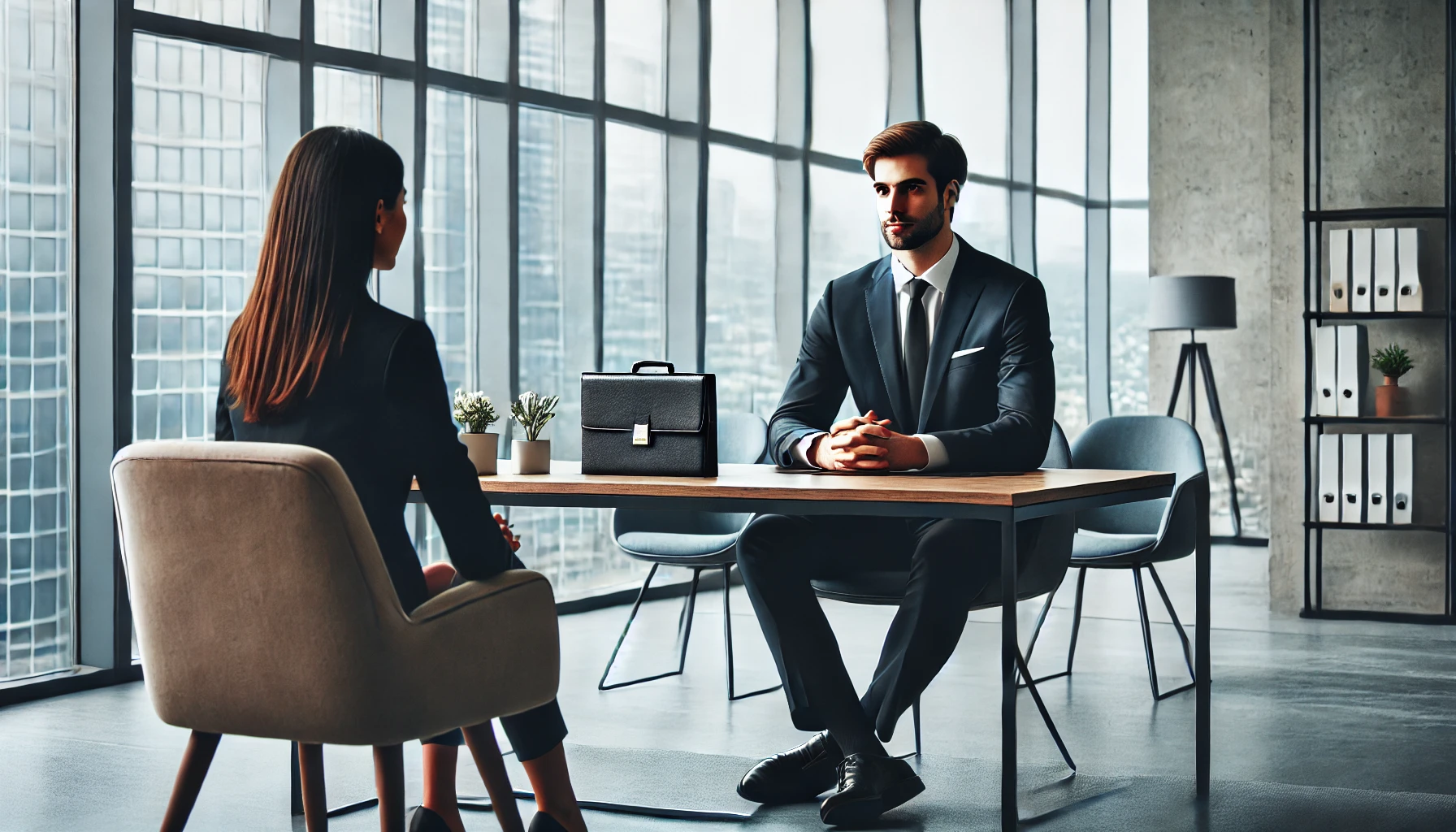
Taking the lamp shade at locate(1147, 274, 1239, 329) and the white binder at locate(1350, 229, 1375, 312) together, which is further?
the lamp shade at locate(1147, 274, 1239, 329)

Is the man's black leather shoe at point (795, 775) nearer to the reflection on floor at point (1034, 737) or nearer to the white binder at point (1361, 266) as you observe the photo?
the reflection on floor at point (1034, 737)

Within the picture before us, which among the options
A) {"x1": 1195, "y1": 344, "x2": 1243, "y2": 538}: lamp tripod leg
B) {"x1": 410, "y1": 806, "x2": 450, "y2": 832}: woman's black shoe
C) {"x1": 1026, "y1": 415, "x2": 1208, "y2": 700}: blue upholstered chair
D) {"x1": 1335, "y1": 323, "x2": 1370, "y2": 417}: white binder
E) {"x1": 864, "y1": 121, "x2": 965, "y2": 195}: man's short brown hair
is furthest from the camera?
{"x1": 1195, "y1": 344, "x2": 1243, "y2": 538}: lamp tripod leg

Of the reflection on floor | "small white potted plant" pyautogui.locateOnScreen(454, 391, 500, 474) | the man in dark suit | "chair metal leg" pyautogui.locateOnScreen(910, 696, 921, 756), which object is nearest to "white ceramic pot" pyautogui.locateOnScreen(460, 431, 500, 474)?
"small white potted plant" pyautogui.locateOnScreen(454, 391, 500, 474)

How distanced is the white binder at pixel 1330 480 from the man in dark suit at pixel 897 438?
10.5 ft

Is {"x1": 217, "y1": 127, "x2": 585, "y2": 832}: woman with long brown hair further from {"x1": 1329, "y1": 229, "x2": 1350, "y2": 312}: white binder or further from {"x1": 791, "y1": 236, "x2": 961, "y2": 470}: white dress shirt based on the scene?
{"x1": 1329, "y1": 229, "x2": 1350, "y2": 312}: white binder

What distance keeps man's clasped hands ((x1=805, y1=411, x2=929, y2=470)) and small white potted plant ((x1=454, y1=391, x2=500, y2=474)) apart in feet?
2.49

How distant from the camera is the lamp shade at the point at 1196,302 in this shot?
27.2 feet

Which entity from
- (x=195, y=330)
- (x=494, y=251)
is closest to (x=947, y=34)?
(x=494, y=251)

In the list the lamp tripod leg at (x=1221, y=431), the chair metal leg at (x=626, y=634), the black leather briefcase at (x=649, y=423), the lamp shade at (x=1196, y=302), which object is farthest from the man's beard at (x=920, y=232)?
the lamp tripod leg at (x=1221, y=431)

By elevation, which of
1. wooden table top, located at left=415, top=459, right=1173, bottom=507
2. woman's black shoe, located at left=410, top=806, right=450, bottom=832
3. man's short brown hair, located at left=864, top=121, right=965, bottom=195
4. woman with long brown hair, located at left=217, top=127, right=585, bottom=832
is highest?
man's short brown hair, located at left=864, top=121, right=965, bottom=195

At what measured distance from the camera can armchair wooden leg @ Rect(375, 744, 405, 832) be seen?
6.73 feet

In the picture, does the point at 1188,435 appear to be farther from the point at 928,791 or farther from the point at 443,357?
the point at 443,357

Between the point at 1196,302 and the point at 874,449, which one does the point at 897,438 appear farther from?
the point at 1196,302

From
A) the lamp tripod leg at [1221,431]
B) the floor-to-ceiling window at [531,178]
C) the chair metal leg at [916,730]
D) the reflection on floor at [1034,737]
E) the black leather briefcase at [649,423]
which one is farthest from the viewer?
the lamp tripod leg at [1221,431]
